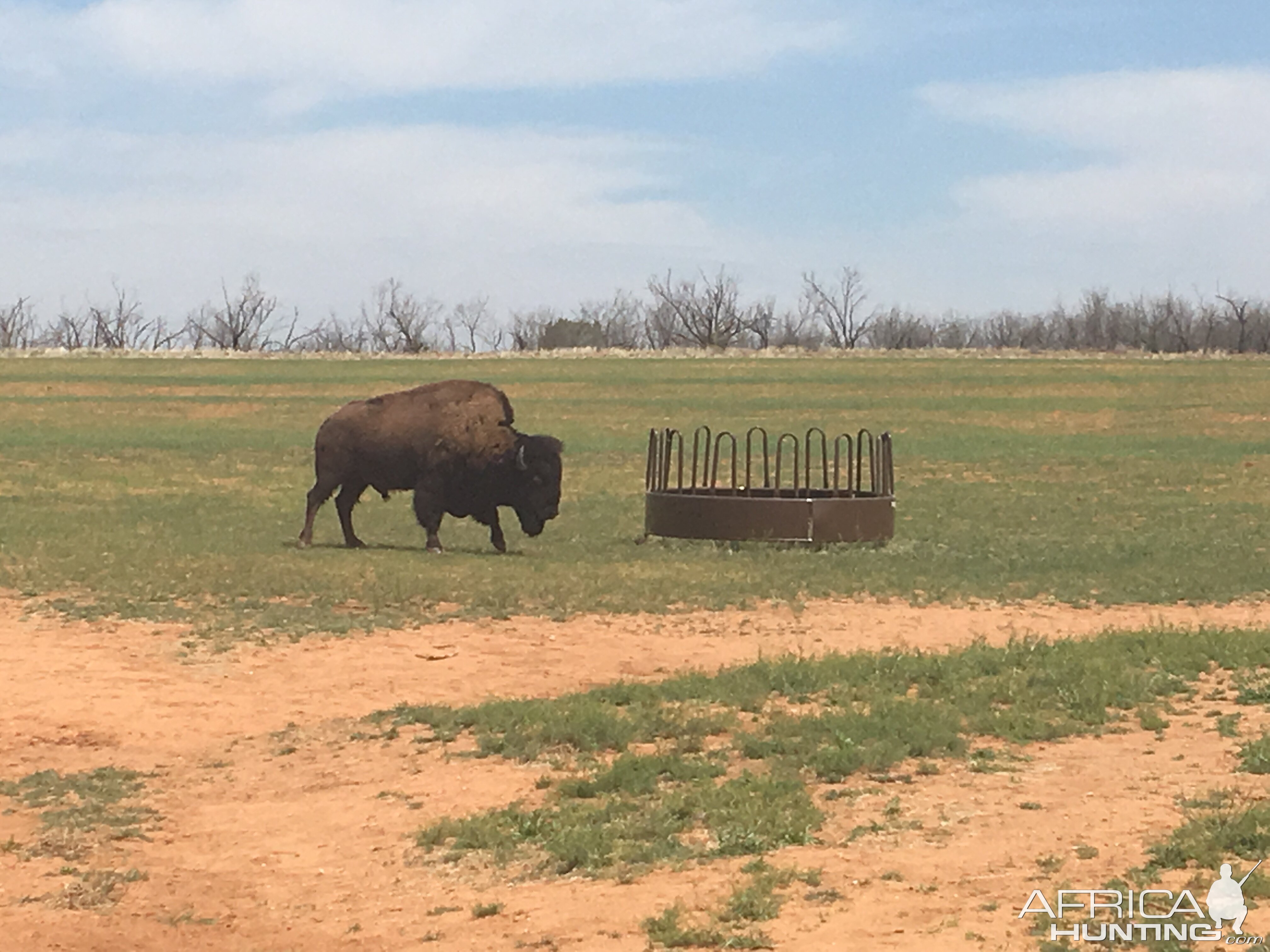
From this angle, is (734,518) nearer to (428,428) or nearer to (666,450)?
(666,450)

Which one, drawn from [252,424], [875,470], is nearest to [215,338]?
[252,424]

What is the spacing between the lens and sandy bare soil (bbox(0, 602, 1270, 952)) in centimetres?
691

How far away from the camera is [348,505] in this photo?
68.1ft

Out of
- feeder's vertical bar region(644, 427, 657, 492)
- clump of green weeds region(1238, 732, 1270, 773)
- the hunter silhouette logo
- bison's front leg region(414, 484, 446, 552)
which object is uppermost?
feeder's vertical bar region(644, 427, 657, 492)

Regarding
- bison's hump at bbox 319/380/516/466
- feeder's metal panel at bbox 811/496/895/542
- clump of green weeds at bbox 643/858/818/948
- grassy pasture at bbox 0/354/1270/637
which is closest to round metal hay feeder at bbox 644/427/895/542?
feeder's metal panel at bbox 811/496/895/542

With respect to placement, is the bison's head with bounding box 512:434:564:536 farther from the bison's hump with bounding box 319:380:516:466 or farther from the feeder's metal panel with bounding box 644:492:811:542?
the feeder's metal panel with bounding box 644:492:811:542

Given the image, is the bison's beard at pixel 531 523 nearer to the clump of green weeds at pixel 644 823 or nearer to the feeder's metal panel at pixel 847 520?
the feeder's metal panel at pixel 847 520

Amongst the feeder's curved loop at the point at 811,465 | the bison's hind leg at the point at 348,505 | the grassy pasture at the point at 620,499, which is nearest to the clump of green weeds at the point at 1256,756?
the grassy pasture at the point at 620,499

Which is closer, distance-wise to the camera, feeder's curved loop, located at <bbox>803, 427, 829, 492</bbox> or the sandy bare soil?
the sandy bare soil

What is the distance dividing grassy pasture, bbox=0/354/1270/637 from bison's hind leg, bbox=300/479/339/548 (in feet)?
1.45

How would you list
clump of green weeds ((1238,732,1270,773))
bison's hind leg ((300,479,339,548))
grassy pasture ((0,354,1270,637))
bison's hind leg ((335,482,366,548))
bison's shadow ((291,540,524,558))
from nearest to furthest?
clump of green weeds ((1238,732,1270,773)), grassy pasture ((0,354,1270,637)), bison's shadow ((291,540,524,558)), bison's hind leg ((300,479,339,548)), bison's hind leg ((335,482,366,548))

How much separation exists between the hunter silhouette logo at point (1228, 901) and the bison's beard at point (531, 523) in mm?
14207
